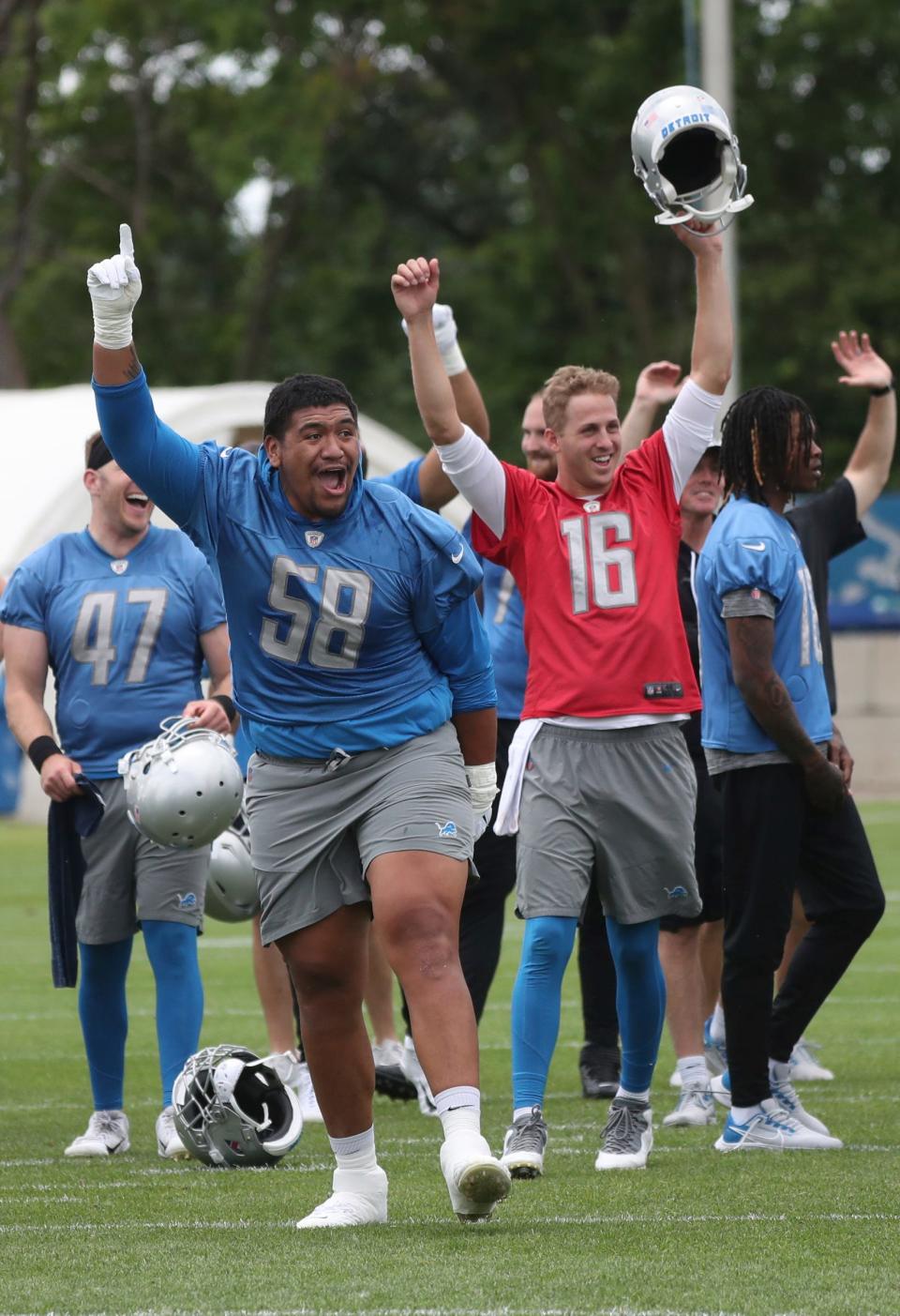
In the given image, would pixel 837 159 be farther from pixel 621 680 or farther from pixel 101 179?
pixel 621 680

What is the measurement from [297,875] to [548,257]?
28.7 metres

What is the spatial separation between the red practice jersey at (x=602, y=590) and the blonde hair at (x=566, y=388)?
0.20 m

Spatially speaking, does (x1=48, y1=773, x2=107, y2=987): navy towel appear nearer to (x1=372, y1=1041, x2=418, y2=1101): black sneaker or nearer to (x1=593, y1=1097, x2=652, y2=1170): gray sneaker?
(x1=372, y1=1041, x2=418, y2=1101): black sneaker

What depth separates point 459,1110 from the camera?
194 inches

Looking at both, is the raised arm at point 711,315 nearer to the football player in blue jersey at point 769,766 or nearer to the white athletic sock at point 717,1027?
the football player in blue jersey at point 769,766

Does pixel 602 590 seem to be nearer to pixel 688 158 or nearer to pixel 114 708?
pixel 688 158

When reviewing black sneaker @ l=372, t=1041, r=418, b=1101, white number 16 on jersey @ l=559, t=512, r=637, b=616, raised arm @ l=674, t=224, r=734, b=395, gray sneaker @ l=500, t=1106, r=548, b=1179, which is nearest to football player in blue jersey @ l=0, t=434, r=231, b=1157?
black sneaker @ l=372, t=1041, r=418, b=1101

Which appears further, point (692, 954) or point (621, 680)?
point (692, 954)

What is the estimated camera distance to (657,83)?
31125 millimetres

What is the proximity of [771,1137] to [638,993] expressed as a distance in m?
0.67

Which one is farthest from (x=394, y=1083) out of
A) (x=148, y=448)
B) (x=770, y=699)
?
(x=148, y=448)

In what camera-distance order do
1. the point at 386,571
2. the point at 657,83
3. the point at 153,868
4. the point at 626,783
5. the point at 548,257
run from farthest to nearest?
the point at 548,257, the point at 657,83, the point at 153,868, the point at 626,783, the point at 386,571

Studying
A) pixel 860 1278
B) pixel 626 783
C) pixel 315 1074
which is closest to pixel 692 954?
pixel 626 783

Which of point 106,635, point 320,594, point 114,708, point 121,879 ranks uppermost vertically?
point 320,594
